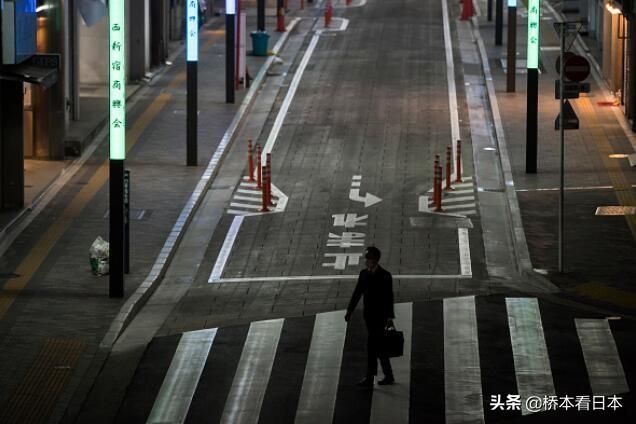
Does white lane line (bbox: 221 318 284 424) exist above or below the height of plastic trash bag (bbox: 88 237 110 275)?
below

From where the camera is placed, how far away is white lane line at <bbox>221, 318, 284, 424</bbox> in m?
18.5

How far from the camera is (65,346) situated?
70.8 feet

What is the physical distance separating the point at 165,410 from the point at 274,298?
20.5 ft

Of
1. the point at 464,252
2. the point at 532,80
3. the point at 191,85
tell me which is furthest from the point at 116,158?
the point at 532,80

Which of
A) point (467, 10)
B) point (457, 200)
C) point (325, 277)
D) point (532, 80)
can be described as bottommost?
point (325, 277)

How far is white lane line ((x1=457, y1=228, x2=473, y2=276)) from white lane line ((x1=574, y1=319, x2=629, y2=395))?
3772 millimetres

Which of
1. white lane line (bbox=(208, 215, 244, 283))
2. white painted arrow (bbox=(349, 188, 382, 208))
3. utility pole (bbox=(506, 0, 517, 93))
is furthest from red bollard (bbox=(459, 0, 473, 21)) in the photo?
white lane line (bbox=(208, 215, 244, 283))

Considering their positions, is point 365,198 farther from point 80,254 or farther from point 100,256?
point 100,256

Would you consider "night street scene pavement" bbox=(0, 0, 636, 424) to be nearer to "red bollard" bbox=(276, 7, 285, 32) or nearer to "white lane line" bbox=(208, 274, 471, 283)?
"white lane line" bbox=(208, 274, 471, 283)

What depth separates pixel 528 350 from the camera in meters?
21.3

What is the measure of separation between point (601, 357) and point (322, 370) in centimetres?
390

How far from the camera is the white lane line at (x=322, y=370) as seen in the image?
18.5 meters

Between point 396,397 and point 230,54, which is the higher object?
point 230,54

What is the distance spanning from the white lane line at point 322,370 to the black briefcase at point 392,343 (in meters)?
0.90
